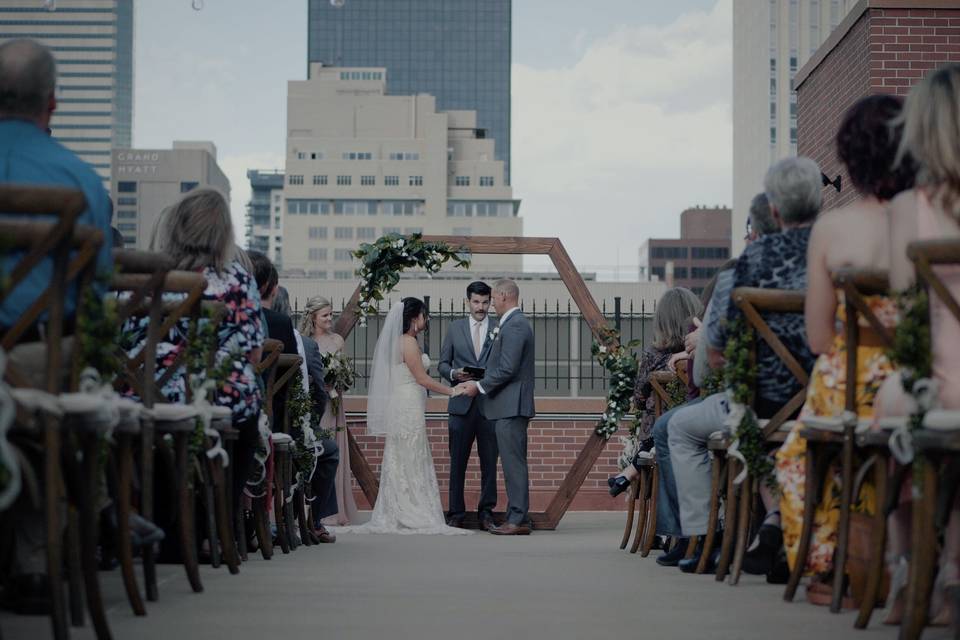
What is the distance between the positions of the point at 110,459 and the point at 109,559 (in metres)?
A: 1.70

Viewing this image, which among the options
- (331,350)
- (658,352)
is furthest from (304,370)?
(331,350)

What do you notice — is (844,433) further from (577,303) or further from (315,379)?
(577,303)

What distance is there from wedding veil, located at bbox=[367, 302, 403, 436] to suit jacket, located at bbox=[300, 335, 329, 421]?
2.00 meters

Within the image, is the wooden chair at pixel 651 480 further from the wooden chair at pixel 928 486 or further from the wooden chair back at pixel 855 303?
the wooden chair at pixel 928 486

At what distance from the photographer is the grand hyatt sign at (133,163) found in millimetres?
158375

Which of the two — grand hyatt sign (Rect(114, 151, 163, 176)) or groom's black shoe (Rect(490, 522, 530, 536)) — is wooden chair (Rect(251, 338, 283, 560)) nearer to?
groom's black shoe (Rect(490, 522, 530, 536))

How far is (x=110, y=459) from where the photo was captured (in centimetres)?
391

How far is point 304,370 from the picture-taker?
836 cm

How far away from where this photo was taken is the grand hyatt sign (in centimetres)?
15838

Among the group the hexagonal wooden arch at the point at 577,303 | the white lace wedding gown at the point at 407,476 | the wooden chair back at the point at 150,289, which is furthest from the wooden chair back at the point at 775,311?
the hexagonal wooden arch at the point at 577,303

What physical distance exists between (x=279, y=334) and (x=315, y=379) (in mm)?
1386

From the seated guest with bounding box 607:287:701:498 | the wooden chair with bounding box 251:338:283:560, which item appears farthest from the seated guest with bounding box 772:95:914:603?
the wooden chair with bounding box 251:338:283:560

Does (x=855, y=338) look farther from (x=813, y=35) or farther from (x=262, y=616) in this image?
(x=813, y=35)

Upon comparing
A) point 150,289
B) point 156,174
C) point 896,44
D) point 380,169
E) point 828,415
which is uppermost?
point 156,174
